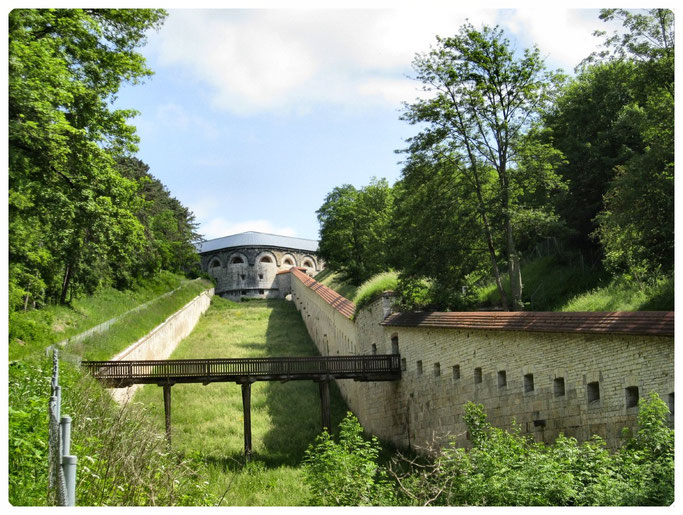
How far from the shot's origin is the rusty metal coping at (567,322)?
34.4ft

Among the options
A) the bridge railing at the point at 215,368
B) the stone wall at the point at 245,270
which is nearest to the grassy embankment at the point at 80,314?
the bridge railing at the point at 215,368

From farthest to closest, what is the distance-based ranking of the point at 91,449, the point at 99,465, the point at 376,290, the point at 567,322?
the point at 376,290 → the point at 567,322 → the point at 91,449 → the point at 99,465

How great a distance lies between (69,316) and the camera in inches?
1110

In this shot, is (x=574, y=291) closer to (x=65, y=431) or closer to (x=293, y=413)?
(x=293, y=413)

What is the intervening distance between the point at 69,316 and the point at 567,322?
21.9 m

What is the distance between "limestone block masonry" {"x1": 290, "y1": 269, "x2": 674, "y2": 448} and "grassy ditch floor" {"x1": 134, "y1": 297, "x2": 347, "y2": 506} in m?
2.95

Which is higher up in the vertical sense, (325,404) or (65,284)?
(65,284)

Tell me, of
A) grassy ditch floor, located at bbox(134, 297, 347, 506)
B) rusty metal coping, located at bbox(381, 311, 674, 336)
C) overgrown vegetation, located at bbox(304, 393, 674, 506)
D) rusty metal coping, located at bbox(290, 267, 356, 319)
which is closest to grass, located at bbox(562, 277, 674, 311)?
rusty metal coping, located at bbox(381, 311, 674, 336)

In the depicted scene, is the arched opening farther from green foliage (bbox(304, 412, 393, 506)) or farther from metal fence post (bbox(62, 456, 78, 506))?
metal fence post (bbox(62, 456, 78, 506))

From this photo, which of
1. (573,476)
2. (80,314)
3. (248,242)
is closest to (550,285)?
(573,476)

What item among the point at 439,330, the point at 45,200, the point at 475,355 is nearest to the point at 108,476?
the point at 45,200

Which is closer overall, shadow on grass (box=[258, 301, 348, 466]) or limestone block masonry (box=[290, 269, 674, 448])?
limestone block masonry (box=[290, 269, 674, 448])

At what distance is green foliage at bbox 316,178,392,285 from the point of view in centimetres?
4012

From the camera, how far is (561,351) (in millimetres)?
12969
